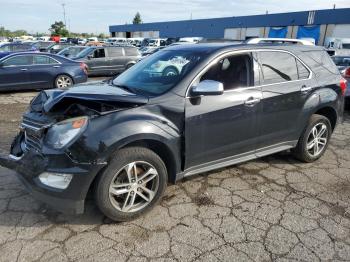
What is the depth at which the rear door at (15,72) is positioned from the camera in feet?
33.2

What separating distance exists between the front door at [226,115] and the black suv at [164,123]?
0.5 inches

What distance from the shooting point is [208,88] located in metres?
3.31

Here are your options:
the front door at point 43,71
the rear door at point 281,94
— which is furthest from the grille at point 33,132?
the front door at point 43,71

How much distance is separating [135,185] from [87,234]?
64 cm

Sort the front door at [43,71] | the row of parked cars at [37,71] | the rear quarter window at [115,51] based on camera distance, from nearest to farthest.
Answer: the row of parked cars at [37,71] → the front door at [43,71] → the rear quarter window at [115,51]

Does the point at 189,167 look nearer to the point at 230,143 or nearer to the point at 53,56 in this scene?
the point at 230,143

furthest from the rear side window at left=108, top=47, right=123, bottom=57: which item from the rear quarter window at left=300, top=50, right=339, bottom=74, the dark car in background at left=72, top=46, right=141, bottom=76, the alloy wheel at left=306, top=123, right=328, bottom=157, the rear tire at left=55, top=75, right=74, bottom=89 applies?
the alloy wheel at left=306, top=123, right=328, bottom=157

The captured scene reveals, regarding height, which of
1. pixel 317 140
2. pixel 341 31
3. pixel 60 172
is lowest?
pixel 317 140

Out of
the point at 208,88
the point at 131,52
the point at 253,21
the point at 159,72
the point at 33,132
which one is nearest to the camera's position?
the point at 33,132

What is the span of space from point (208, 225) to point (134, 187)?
2.74 feet

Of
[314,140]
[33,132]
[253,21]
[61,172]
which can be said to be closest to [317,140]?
[314,140]

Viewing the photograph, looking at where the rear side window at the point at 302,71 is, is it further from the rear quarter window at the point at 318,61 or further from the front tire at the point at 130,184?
the front tire at the point at 130,184

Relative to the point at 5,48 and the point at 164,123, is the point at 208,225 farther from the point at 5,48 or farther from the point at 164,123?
the point at 5,48

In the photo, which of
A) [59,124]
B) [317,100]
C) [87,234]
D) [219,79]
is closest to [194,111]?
[219,79]
